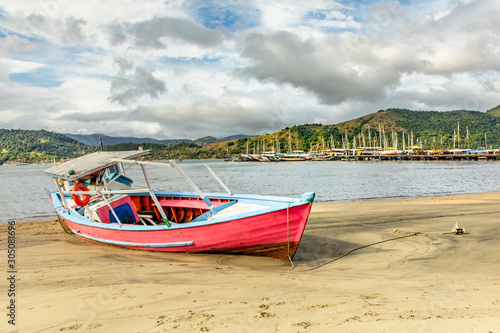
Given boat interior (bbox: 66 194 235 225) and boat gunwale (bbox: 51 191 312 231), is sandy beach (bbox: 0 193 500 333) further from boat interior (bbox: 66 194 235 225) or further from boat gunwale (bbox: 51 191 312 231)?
boat interior (bbox: 66 194 235 225)

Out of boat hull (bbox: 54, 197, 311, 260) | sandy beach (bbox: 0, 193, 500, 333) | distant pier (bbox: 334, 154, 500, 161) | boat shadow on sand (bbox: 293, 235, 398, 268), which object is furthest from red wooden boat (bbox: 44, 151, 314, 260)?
distant pier (bbox: 334, 154, 500, 161)

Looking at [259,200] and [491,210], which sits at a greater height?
[259,200]

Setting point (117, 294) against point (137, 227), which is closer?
point (117, 294)

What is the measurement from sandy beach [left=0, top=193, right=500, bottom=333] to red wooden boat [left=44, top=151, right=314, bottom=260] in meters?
0.39

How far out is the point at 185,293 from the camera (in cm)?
670

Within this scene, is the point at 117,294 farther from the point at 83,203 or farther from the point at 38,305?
the point at 83,203

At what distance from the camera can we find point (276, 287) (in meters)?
6.97

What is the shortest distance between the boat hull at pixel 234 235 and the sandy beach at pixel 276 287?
0.29 m

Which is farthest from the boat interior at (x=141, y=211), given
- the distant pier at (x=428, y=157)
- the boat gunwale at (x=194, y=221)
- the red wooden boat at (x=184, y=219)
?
the distant pier at (x=428, y=157)

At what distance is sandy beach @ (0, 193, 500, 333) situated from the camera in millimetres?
5195

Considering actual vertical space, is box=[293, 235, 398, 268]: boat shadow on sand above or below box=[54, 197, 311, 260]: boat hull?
below

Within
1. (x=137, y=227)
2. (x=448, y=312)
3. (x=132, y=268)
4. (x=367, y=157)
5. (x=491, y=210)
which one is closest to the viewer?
(x=448, y=312)

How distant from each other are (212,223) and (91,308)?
12.5ft

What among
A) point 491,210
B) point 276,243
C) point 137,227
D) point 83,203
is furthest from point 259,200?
point 491,210
